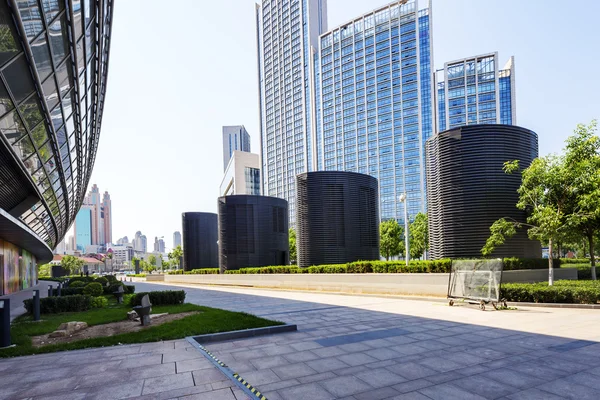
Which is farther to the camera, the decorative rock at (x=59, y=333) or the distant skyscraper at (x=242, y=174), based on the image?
the distant skyscraper at (x=242, y=174)

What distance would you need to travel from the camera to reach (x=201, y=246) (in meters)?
43.7

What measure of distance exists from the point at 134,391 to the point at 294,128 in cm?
11930

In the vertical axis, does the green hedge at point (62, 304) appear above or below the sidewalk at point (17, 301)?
above

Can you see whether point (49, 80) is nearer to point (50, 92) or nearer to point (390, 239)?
point (50, 92)

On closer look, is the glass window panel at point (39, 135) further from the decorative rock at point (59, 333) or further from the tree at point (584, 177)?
the tree at point (584, 177)

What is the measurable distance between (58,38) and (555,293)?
1653 centimetres

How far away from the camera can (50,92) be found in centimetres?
954

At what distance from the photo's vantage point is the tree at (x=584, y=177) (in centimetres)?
1323

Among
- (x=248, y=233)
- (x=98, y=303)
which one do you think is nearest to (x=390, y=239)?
(x=248, y=233)

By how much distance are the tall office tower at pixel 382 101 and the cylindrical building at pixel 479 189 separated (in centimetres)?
8242

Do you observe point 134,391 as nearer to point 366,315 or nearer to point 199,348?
point 199,348

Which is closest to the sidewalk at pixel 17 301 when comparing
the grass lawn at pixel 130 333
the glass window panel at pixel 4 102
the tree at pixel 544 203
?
the grass lawn at pixel 130 333

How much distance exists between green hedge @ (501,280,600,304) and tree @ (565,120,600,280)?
2842mm

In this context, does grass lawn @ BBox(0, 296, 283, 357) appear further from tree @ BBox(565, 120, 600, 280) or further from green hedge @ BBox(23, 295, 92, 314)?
tree @ BBox(565, 120, 600, 280)
